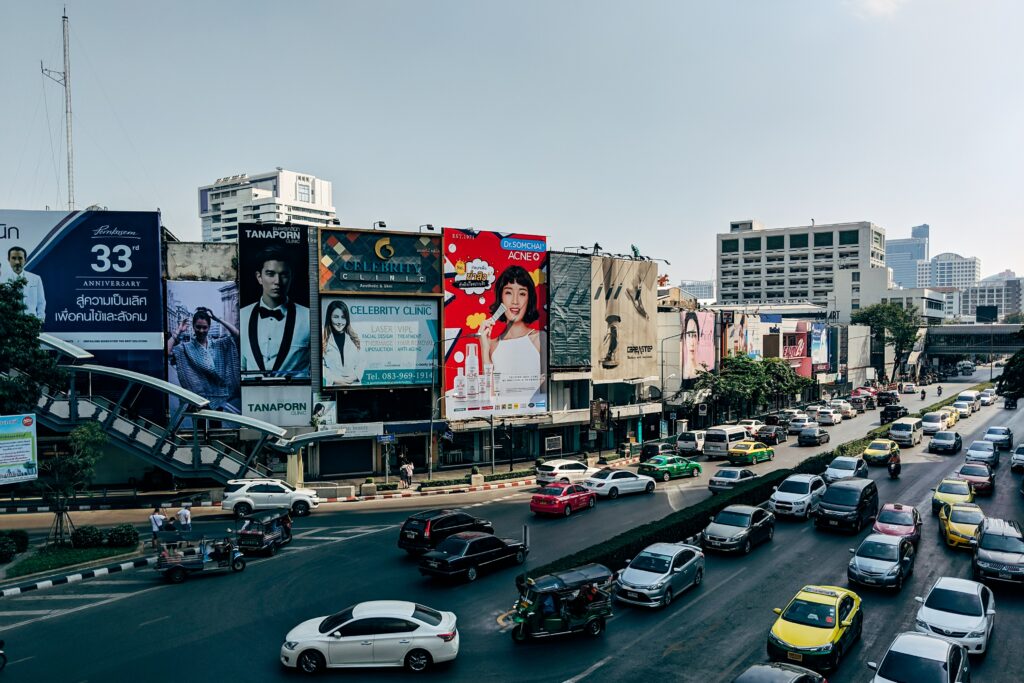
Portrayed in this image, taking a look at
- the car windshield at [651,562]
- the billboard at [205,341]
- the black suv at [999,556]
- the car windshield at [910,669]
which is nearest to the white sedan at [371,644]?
the car windshield at [651,562]

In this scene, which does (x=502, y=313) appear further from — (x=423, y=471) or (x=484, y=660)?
(x=484, y=660)

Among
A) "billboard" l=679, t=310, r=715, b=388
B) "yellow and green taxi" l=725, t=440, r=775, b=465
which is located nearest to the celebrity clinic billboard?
"yellow and green taxi" l=725, t=440, r=775, b=465

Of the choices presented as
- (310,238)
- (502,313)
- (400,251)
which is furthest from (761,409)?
(310,238)

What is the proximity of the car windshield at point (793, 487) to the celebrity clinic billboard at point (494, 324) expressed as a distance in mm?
20360

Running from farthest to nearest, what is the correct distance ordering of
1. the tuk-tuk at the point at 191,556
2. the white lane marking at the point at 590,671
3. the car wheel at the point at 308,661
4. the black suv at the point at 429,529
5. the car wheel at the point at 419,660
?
1. the black suv at the point at 429,529
2. the tuk-tuk at the point at 191,556
3. the car wheel at the point at 419,660
4. the car wheel at the point at 308,661
5. the white lane marking at the point at 590,671

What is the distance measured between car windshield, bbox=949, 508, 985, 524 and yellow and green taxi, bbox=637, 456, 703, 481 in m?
17.1

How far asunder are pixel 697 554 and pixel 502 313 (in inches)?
1110

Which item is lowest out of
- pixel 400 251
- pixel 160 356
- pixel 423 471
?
pixel 423 471

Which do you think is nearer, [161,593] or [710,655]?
[710,655]

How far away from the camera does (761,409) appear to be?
7844 cm

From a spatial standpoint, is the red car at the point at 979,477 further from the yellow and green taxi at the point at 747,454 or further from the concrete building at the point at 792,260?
the concrete building at the point at 792,260

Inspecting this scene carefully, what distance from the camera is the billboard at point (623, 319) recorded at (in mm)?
56500

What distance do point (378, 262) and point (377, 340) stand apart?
4.88 metres

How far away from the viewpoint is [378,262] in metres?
45.6
